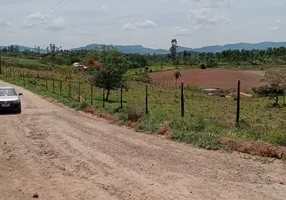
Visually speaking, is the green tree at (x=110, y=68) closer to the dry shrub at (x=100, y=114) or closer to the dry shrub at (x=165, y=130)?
the dry shrub at (x=100, y=114)

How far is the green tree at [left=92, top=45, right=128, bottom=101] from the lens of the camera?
3850cm

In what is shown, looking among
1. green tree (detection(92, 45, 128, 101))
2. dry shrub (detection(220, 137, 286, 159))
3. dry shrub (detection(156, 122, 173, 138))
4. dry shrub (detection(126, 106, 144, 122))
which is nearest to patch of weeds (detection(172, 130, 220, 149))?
dry shrub (detection(220, 137, 286, 159))

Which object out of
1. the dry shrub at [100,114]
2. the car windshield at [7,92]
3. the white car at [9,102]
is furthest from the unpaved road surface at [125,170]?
the car windshield at [7,92]

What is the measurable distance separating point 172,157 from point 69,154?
9.96 ft

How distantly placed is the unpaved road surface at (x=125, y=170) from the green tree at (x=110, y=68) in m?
23.3

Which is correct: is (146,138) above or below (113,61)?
below

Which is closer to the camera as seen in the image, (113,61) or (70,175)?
(70,175)

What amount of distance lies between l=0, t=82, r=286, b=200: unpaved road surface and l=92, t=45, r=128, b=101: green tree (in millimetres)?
23321

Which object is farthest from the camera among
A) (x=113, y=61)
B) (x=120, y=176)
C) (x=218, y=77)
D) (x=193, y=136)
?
(x=218, y=77)

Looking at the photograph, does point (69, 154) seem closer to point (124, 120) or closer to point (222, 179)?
point (222, 179)

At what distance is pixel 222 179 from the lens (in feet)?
28.6

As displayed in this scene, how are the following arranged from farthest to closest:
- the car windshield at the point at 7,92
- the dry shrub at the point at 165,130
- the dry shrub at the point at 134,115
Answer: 1. the car windshield at the point at 7,92
2. the dry shrub at the point at 134,115
3. the dry shrub at the point at 165,130

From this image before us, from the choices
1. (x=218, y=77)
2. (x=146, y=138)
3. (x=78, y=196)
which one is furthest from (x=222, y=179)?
(x=218, y=77)

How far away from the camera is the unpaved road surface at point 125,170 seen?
788cm
